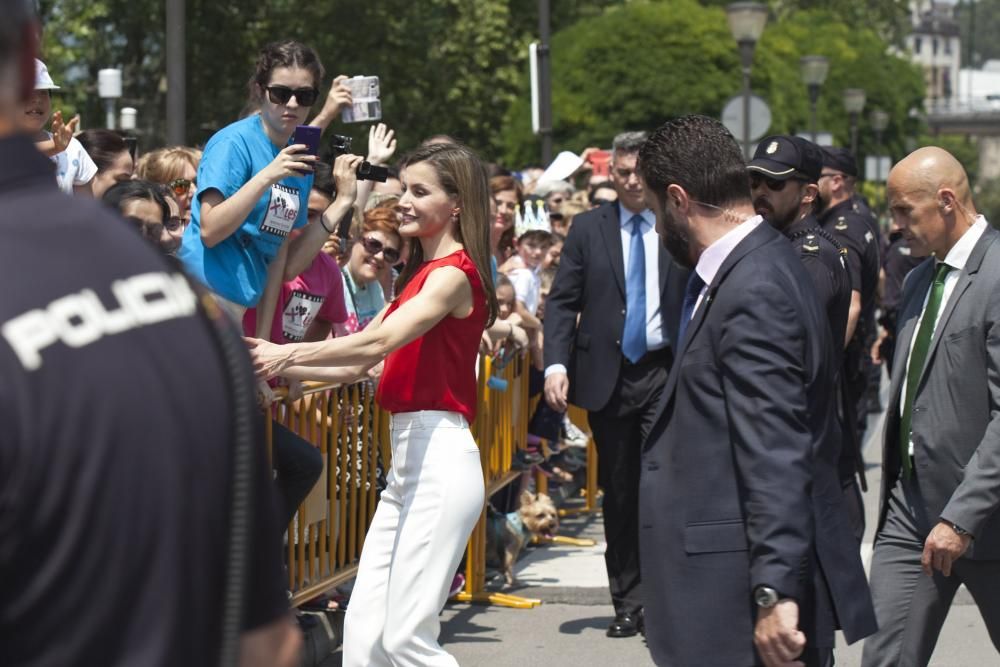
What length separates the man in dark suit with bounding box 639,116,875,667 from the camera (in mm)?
3633

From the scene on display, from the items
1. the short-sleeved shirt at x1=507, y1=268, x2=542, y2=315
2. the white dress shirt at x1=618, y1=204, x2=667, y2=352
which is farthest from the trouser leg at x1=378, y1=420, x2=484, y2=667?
the short-sleeved shirt at x1=507, y1=268, x2=542, y2=315

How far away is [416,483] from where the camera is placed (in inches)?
197

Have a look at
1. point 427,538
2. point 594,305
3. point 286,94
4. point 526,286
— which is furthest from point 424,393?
point 526,286

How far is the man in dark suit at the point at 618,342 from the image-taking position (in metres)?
7.39

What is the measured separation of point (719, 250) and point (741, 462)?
566 mm

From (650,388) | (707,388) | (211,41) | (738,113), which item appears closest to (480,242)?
(707,388)

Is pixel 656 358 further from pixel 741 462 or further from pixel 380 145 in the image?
pixel 741 462

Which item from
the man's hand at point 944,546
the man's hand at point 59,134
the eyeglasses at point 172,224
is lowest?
the man's hand at point 944,546

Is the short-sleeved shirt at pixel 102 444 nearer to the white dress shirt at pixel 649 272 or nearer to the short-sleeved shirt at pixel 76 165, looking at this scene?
the short-sleeved shirt at pixel 76 165

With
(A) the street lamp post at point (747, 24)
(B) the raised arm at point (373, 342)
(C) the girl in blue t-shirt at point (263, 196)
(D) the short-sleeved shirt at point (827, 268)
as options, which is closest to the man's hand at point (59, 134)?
(C) the girl in blue t-shirt at point (263, 196)

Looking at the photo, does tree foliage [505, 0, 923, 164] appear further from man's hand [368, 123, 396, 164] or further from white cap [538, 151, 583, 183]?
man's hand [368, 123, 396, 164]

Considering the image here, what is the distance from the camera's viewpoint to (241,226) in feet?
18.2

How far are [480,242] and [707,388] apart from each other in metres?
1.58

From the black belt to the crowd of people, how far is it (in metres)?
0.02
